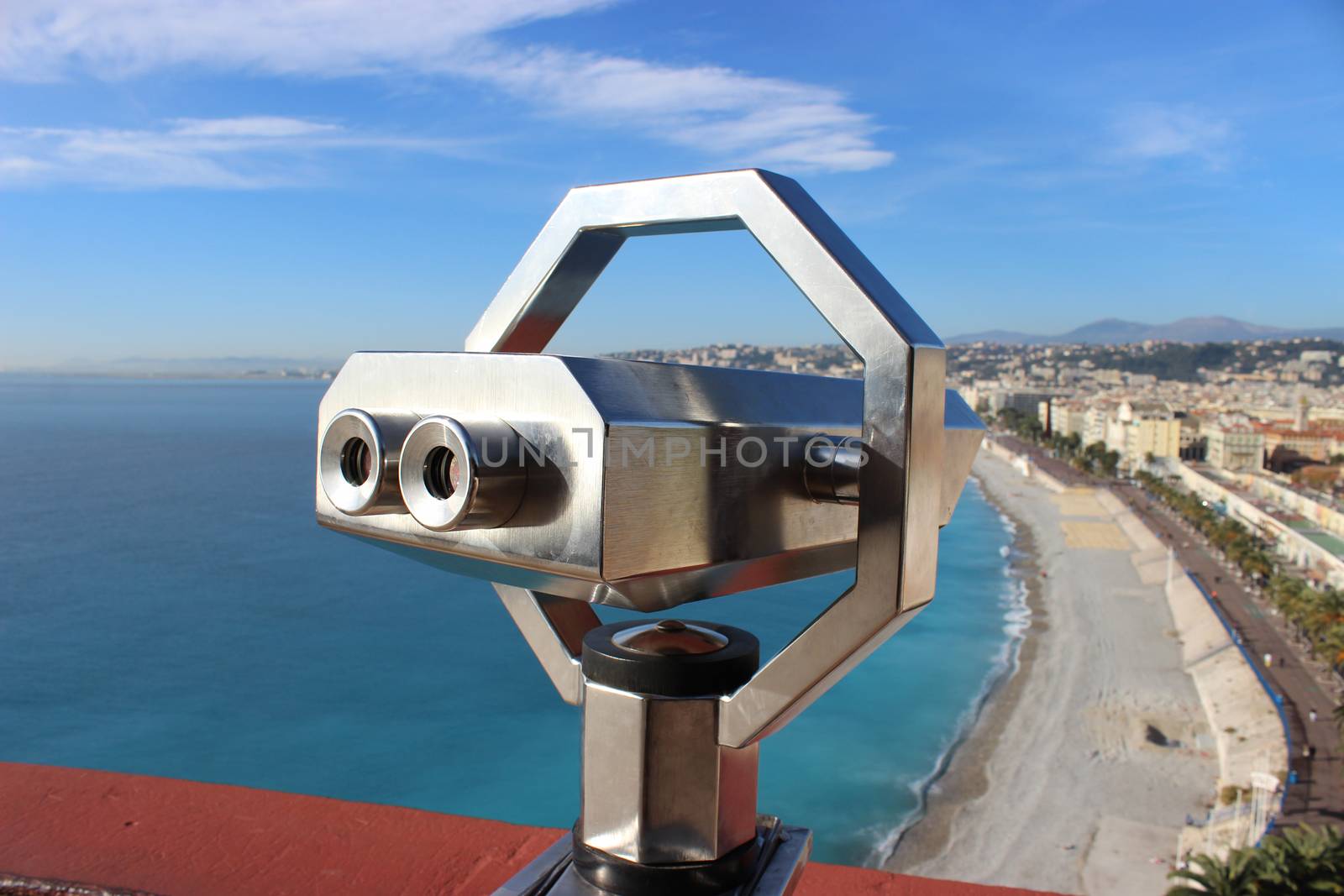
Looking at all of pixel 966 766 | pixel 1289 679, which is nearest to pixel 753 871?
pixel 966 766

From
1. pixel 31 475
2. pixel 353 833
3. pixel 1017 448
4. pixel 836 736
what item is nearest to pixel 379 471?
pixel 353 833

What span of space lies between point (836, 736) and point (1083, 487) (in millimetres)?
29214

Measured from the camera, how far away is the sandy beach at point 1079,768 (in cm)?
1222

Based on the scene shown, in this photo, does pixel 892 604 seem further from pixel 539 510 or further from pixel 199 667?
pixel 199 667

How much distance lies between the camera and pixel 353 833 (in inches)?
38.6

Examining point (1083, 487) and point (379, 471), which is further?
point (1083, 487)

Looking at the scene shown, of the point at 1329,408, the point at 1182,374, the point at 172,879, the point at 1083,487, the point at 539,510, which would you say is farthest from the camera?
the point at 1182,374

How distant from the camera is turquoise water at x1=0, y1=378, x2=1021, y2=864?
15.7 meters

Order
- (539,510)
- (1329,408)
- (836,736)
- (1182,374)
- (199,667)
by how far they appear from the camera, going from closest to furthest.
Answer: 1. (539,510)
2. (836,736)
3. (199,667)
4. (1329,408)
5. (1182,374)

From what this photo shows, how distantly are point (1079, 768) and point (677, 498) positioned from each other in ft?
54.0

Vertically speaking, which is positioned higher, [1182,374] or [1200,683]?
[1182,374]

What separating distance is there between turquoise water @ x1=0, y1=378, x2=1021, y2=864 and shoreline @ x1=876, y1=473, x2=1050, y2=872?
0.79 feet

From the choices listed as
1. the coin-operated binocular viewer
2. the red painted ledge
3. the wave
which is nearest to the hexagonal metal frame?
the coin-operated binocular viewer

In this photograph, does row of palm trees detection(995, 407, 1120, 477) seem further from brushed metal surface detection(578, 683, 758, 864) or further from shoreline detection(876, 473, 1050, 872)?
brushed metal surface detection(578, 683, 758, 864)
